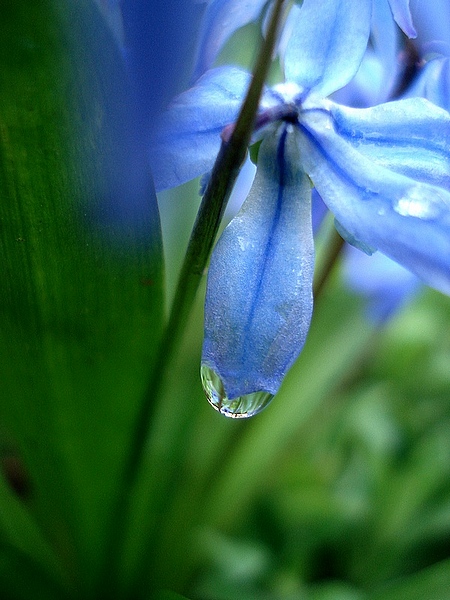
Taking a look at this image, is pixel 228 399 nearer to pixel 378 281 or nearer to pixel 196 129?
pixel 196 129

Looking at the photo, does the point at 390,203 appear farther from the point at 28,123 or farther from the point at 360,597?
the point at 360,597

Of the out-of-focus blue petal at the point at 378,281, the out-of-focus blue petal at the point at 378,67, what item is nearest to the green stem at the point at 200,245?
the out-of-focus blue petal at the point at 378,67

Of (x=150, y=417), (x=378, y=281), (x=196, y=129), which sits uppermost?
(x=196, y=129)

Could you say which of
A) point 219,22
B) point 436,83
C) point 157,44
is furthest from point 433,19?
point 157,44

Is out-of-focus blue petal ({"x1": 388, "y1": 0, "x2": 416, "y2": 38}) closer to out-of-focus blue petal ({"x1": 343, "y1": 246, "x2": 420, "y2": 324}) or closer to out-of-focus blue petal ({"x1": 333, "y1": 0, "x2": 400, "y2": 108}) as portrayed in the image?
out-of-focus blue petal ({"x1": 333, "y1": 0, "x2": 400, "y2": 108})

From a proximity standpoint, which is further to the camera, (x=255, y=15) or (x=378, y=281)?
(x=378, y=281)

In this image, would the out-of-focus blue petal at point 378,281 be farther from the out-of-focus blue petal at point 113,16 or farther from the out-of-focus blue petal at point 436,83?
the out-of-focus blue petal at point 113,16

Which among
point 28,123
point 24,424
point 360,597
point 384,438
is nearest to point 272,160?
point 28,123
